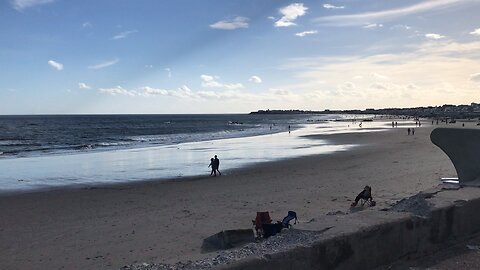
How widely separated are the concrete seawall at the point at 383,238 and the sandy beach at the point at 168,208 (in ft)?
3.22

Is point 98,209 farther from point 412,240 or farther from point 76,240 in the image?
point 412,240

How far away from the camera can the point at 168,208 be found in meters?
12.6

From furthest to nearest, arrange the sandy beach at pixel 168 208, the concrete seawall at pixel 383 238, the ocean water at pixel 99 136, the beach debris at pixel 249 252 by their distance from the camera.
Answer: the ocean water at pixel 99 136 < the sandy beach at pixel 168 208 < the concrete seawall at pixel 383 238 < the beach debris at pixel 249 252

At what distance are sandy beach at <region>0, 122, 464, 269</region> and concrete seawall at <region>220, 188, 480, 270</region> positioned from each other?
980 mm

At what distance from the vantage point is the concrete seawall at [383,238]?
181 inches

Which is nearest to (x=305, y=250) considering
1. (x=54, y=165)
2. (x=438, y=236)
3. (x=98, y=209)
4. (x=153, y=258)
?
(x=438, y=236)

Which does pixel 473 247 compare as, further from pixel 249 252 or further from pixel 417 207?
pixel 249 252

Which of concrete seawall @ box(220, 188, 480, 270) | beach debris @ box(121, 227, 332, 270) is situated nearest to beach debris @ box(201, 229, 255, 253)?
concrete seawall @ box(220, 188, 480, 270)

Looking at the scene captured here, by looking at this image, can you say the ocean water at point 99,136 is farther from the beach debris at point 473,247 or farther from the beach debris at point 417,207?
the beach debris at point 473,247

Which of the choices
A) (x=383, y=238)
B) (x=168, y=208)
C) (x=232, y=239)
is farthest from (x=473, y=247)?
(x=168, y=208)

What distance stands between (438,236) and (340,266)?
70.6 inches

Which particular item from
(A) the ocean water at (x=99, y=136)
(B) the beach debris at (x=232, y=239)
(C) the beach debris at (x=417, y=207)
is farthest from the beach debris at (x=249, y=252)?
(A) the ocean water at (x=99, y=136)

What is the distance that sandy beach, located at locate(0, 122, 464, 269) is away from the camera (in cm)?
859

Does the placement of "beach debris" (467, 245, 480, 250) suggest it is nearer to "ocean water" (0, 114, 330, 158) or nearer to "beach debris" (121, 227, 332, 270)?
"beach debris" (121, 227, 332, 270)
